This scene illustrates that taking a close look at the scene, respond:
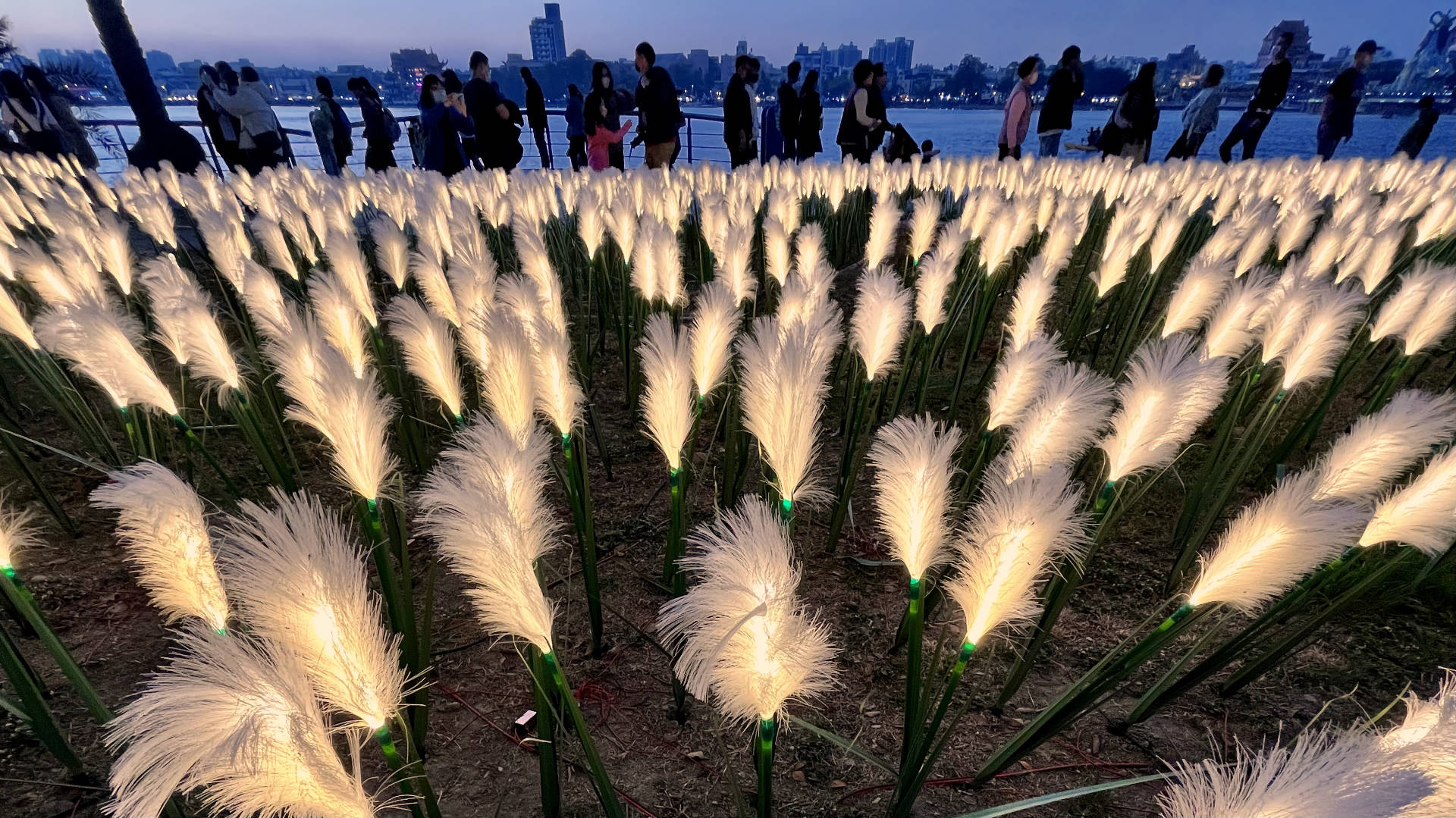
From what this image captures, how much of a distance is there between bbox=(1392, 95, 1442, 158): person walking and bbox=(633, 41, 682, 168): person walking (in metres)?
9.94

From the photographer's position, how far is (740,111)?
7457 millimetres

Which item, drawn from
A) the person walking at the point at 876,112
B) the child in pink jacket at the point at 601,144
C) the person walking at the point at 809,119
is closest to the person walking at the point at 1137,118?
the person walking at the point at 876,112

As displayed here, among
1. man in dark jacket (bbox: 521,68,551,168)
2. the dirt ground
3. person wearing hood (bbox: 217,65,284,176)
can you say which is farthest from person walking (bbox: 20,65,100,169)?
the dirt ground

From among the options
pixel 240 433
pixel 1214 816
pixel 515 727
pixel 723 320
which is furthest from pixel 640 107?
pixel 1214 816

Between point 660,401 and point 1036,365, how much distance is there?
80 cm

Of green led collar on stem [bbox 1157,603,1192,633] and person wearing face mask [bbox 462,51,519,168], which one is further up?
person wearing face mask [bbox 462,51,519,168]

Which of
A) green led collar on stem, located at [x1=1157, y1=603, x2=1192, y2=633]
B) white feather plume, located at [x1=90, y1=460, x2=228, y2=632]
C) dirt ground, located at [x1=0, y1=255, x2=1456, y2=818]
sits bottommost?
dirt ground, located at [x1=0, y1=255, x2=1456, y2=818]

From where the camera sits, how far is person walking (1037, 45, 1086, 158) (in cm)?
737

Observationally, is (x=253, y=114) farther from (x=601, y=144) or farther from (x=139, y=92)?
(x=601, y=144)

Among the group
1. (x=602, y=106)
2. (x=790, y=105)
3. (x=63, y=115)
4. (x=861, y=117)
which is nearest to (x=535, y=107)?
(x=602, y=106)

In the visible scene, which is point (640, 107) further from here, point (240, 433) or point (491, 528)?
point (491, 528)

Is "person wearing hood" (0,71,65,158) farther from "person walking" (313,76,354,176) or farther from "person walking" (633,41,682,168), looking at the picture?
"person walking" (633,41,682,168)

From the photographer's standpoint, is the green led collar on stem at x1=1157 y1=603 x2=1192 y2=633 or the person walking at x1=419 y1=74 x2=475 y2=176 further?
the person walking at x1=419 y1=74 x2=475 y2=176

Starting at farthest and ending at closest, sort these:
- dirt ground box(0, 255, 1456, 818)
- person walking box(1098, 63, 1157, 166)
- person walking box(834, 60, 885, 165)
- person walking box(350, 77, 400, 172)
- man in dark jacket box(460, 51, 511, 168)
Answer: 1. person walking box(350, 77, 400, 172)
2. person walking box(834, 60, 885, 165)
3. person walking box(1098, 63, 1157, 166)
4. man in dark jacket box(460, 51, 511, 168)
5. dirt ground box(0, 255, 1456, 818)
